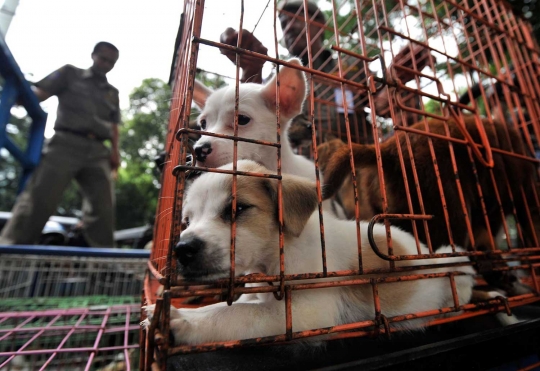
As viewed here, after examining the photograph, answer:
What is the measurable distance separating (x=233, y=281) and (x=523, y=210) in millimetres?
2430

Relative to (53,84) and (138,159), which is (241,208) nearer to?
(53,84)

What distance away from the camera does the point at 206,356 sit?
1.03 metres

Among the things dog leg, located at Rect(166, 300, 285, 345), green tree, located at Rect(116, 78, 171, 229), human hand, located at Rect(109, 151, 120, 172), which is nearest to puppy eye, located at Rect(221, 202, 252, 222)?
dog leg, located at Rect(166, 300, 285, 345)

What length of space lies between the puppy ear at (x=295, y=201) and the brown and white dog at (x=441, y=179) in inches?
17.7

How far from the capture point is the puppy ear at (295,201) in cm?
121

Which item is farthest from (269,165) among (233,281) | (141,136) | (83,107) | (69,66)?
(141,136)

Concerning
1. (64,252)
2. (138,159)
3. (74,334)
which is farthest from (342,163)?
(138,159)

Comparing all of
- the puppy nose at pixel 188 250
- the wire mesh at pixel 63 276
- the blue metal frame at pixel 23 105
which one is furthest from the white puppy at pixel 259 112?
the wire mesh at pixel 63 276

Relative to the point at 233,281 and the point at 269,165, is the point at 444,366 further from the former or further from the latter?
the point at 269,165

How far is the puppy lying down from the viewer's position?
0.96m

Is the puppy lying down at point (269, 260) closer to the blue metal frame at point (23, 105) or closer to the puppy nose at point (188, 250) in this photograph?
the puppy nose at point (188, 250)

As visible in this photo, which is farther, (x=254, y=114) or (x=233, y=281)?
(x=254, y=114)

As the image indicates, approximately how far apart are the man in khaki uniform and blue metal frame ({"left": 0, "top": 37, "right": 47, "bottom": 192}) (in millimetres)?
128

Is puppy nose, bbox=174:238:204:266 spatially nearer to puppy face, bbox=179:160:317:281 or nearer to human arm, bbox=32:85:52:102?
puppy face, bbox=179:160:317:281
